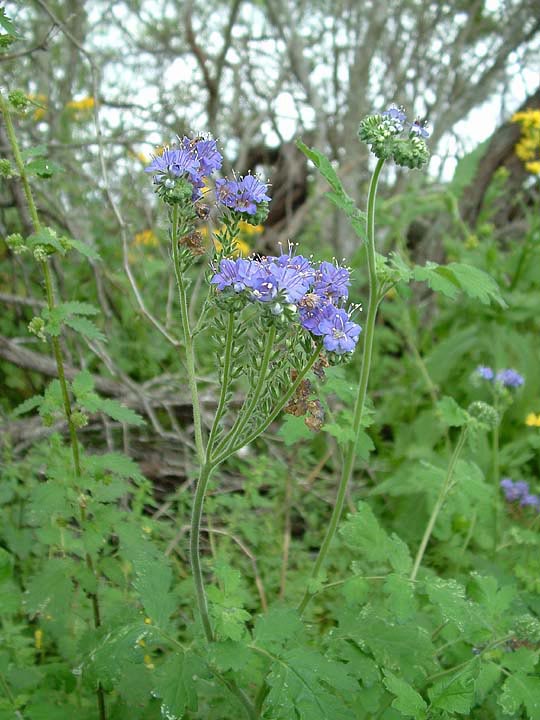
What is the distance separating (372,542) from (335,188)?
1.00m

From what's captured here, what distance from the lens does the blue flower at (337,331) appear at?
1.62 meters

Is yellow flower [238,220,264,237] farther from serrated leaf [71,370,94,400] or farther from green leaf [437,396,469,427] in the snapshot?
green leaf [437,396,469,427]

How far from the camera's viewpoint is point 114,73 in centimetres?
718

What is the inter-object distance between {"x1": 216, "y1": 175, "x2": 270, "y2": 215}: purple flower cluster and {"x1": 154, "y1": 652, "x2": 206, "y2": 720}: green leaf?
1.08 m

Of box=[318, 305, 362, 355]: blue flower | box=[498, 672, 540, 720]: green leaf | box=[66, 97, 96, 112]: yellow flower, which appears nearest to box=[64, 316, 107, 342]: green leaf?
box=[318, 305, 362, 355]: blue flower

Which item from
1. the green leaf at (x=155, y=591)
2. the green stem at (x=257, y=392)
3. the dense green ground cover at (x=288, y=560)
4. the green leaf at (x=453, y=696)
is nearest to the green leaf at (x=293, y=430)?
the dense green ground cover at (x=288, y=560)

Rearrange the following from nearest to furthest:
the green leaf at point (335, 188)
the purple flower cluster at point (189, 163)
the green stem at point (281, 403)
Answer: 1. the green stem at point (281, 403)
2. the purple flower cluster at point (189, 163)
3. the green leaf at point (335, 188)

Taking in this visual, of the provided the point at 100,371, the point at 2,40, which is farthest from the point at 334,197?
the point at 100,371

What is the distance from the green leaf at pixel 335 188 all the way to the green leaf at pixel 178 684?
1.16 meters

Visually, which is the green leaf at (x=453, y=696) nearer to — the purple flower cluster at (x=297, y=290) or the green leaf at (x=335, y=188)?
the purple flower cluster at (x=297, y=290)

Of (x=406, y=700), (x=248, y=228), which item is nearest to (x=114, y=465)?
(x=406, y=700)

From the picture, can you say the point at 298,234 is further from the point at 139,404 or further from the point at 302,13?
the point at 139,404

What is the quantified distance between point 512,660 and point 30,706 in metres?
1.27

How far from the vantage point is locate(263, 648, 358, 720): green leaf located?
1.58m
